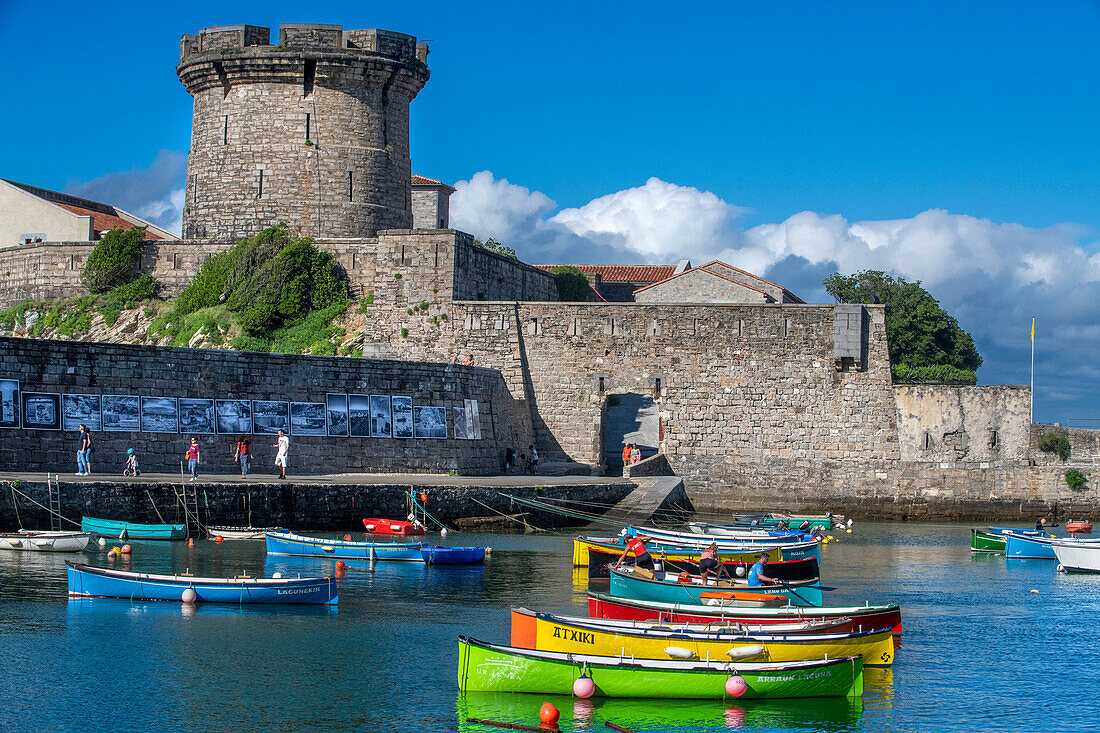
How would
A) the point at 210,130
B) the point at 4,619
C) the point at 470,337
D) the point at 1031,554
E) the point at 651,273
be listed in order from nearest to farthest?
1. the point at 4,619
2. the point at 1031,554
3. the point at 470,337
4. the point at 210,130
5. the point at 651,273

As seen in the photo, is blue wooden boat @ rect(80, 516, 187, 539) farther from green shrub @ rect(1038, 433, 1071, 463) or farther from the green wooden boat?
green shrub @ rect(1038, 433, 1071, 463)

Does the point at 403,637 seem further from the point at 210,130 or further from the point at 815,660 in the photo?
the point at 210,130

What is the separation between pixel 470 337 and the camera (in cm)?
3438

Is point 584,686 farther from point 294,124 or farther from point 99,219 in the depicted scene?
point 99,219

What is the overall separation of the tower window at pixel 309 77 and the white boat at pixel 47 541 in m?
19.6

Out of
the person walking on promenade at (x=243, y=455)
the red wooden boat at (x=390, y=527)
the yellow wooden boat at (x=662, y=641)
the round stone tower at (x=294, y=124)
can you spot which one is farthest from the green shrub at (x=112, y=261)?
the yellow wooden boat at (x=662, y=641)

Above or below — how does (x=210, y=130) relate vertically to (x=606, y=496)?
above

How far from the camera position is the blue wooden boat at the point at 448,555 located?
2167cm

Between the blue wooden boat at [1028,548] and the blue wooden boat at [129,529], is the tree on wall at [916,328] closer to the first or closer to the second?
the blue wooden boat at [1028,548]

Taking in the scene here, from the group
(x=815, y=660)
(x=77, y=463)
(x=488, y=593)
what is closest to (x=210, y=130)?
(x=77, y=463)

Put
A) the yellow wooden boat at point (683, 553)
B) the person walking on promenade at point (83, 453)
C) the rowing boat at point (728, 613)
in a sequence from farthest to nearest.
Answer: the person walking on promenade at point (83, 453)
the yellow wooden boat at point (683, 553)
the rowing boat at point (728, 613)

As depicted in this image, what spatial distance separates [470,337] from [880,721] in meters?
22.6

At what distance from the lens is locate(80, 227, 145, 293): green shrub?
36875 millimetres

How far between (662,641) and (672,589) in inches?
160
